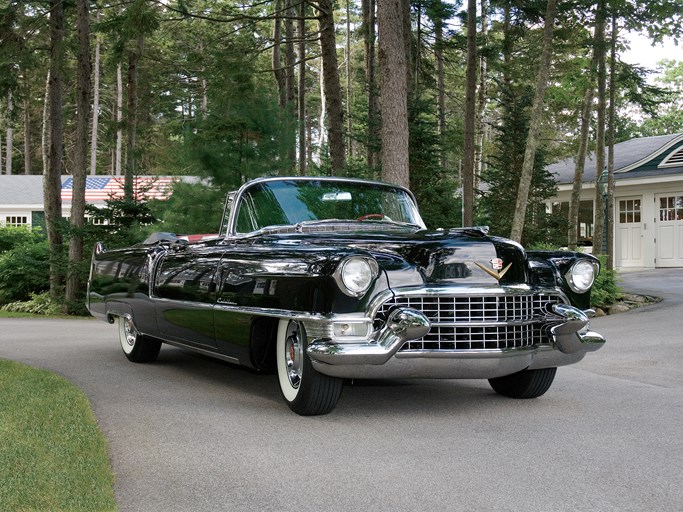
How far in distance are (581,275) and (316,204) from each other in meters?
2.30

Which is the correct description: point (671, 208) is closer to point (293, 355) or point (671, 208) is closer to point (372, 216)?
point (372, 216)

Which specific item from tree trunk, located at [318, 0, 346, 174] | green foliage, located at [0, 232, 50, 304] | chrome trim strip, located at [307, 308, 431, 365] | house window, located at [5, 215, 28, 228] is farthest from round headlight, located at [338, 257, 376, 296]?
house window, located at [5, 215, 28, 228]

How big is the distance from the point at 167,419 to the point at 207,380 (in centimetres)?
186

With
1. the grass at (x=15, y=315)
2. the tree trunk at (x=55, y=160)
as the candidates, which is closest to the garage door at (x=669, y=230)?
the tree trunk at (x=55, y=160)

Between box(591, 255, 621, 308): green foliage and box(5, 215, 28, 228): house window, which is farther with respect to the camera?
box(5, 215, 28, 228): house window

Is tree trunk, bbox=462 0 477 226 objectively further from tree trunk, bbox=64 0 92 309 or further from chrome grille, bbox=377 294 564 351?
chrome grille, bbox=377 294 564 351

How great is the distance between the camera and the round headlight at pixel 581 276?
6082mm

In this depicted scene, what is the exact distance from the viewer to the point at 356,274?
514 cm

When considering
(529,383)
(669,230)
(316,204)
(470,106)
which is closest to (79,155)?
(470,106)

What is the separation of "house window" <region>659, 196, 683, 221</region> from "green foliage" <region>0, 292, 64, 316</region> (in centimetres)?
1680

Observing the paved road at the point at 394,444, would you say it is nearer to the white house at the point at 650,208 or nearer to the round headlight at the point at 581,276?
the round headlight at the point at 581,276

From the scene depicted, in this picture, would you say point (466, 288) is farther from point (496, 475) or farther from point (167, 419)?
point (167, 419)

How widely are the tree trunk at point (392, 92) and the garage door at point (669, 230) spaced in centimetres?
1403

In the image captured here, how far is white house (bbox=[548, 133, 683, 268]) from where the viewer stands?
75.2 feet
